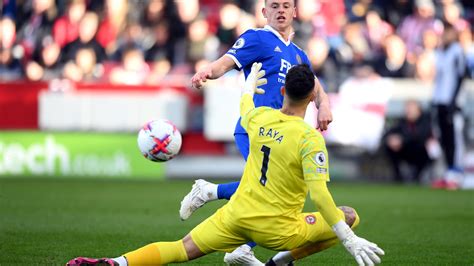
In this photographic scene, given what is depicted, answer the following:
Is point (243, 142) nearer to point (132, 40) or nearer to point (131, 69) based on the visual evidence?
point (131, 69)

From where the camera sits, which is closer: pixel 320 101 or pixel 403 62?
pixel 320 101

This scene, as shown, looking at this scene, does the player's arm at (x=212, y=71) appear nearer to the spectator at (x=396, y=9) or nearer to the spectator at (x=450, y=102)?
the spectator at (x=450, y=102)

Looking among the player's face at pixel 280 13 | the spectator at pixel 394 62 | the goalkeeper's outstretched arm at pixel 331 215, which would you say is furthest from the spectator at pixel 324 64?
the goalkeeper's outstretched arm at pixel 331 215

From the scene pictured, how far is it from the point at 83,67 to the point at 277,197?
1497 centimetres

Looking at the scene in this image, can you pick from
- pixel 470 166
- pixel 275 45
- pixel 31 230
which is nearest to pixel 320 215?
pixel 275 45

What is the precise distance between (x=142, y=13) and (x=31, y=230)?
12336 mm

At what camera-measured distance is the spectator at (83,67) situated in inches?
831

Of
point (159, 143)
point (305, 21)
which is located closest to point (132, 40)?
point (305, 21)

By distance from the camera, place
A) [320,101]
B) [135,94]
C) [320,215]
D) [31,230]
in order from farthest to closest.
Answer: [135,94] < [31,230] < [320,101] < [320,215]

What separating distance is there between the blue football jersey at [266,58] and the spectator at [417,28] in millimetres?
12703

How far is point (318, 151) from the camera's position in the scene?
6633mm

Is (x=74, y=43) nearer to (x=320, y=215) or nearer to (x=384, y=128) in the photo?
(x=384, y=128)

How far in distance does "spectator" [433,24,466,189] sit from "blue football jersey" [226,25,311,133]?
1062 centimetres

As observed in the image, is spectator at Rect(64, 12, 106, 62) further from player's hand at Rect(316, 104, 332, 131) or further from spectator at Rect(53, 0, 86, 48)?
player's hand at Rect(316, 104, 332, 131)
